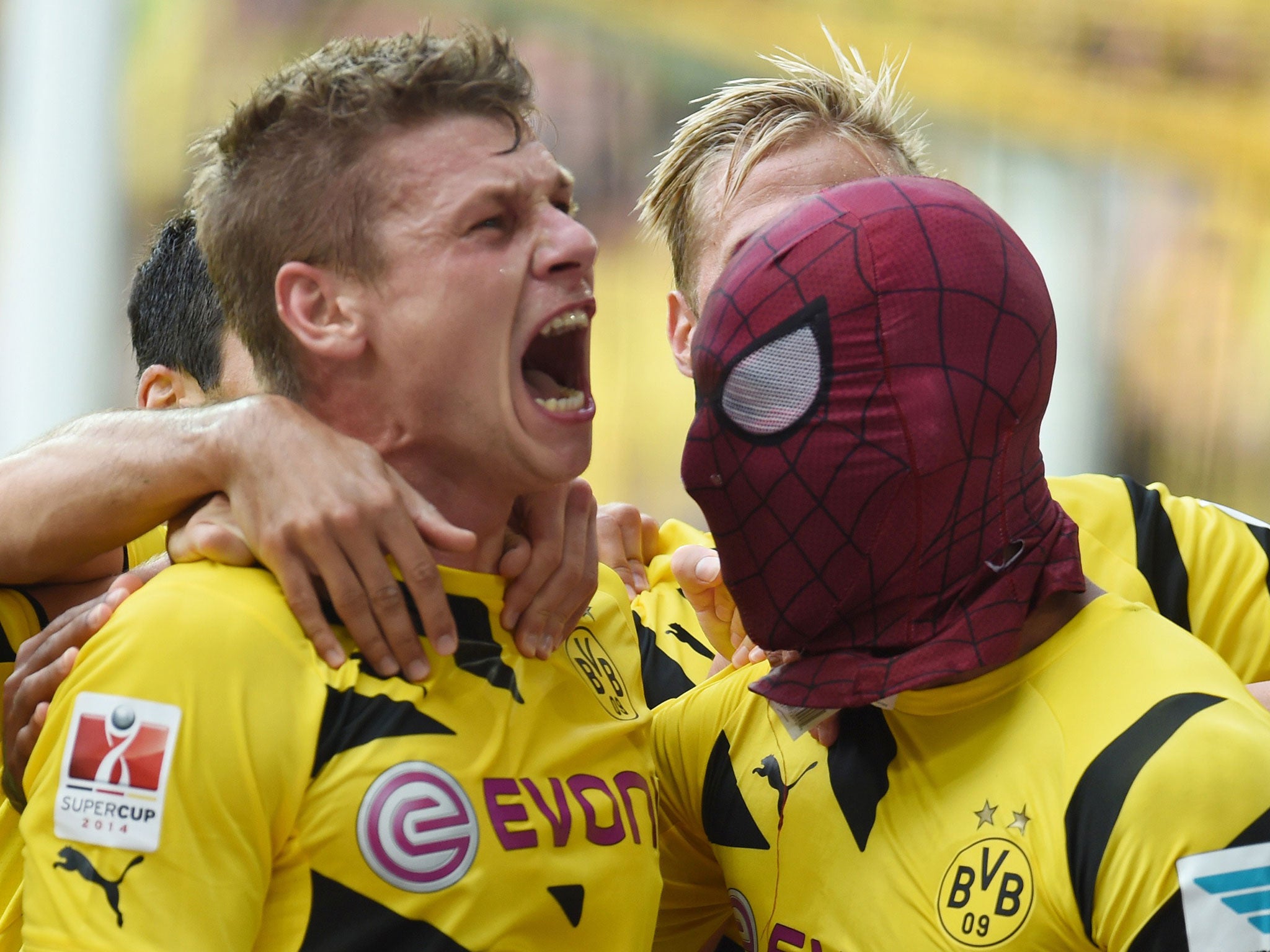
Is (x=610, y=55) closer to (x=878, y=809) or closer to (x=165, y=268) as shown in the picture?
(x=165, y=268)

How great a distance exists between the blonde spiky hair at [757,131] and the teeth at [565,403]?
0.92m

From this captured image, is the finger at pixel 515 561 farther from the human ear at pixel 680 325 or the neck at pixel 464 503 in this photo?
the human ear at pixel 680 325

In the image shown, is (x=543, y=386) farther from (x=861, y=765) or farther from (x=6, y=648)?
(x=6, y=648)

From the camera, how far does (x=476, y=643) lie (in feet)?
5.82

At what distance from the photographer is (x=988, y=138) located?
5.77 metres

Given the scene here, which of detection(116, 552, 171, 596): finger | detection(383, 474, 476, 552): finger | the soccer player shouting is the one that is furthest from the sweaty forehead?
detection(116, 552, 171, 596): finger

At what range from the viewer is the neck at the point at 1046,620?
1.70m

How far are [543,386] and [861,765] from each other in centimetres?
72

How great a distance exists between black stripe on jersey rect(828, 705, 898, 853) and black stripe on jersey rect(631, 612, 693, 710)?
23.7 inches

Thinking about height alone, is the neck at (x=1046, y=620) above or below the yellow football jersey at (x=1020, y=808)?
above

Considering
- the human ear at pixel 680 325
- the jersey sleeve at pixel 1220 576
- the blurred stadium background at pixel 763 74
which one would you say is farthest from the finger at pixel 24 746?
the blurred stadium background at pixel 763 74

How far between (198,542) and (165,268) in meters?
1.35

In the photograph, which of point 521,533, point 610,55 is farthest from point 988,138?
point 521,533

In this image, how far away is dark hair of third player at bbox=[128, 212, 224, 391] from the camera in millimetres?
2604
